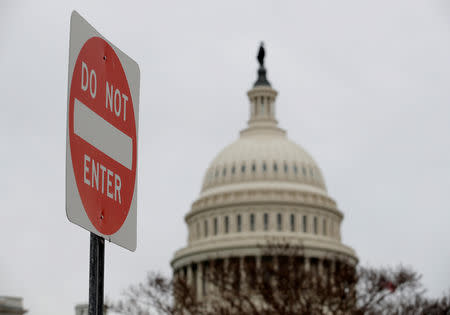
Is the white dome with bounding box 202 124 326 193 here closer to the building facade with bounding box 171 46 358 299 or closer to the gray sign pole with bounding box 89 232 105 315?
the building facade with bounding box 171 46 358 299

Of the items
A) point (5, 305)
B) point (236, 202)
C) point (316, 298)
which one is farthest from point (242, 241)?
point (316, 298)

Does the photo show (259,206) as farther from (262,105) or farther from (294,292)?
(294,292)

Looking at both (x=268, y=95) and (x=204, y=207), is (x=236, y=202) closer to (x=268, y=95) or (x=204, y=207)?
(x=204, y=207)

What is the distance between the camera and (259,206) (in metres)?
160

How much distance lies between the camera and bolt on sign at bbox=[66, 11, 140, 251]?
5656mm

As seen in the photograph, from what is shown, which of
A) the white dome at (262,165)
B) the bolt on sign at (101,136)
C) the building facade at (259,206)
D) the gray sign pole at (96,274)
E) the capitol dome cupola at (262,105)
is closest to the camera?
the bolt on sign at (101,136)

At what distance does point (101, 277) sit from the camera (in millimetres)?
5902

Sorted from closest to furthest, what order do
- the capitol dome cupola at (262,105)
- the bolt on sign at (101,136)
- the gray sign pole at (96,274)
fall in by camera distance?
the bolt on sign at (101,136) → the gray sign pole at (96,274) → the capitol dome cupola at (262,105)

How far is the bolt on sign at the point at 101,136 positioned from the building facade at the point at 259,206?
145600 mm

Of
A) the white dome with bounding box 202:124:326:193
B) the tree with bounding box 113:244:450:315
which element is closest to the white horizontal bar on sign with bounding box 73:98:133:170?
the tree with bounding box 113:244:450:315

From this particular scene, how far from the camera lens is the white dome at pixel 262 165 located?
162000mm

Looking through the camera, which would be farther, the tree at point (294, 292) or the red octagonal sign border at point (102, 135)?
the tree at point (294, 292)

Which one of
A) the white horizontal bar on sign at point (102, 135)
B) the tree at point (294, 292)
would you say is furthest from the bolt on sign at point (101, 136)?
the tree at point (294, 292)

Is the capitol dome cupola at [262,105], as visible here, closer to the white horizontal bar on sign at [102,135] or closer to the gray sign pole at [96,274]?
the white horizontal bar on sign at [102,135]
